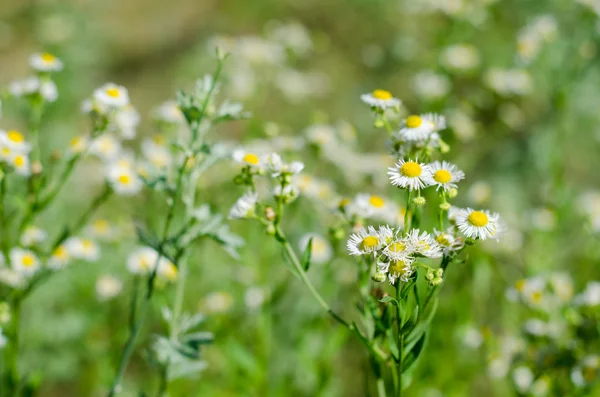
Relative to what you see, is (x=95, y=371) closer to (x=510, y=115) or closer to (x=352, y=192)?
(x=352, y=192)

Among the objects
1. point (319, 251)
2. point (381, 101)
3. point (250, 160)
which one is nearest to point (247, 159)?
point (250, 160)

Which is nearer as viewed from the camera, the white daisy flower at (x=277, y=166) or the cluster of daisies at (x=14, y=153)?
the white daisy flower at (x=277, y=166)

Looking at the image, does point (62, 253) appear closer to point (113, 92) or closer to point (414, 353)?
point (113, 92)

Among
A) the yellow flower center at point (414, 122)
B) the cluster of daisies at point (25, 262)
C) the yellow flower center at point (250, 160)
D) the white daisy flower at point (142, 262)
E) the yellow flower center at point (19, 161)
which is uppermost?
the yellow flower center at point (414, 122)

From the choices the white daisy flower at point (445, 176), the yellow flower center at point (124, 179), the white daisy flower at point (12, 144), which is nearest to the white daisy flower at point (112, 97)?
the white daisy flower at point (12, 144)

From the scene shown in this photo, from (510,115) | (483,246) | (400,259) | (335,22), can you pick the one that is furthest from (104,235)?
(335,22)

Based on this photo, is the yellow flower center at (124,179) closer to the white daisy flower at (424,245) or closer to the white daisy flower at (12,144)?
the white daisy flower at (12,144)
